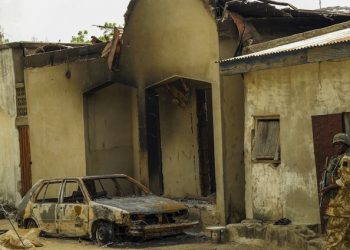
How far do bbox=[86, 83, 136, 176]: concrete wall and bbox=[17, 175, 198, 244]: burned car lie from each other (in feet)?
9.52

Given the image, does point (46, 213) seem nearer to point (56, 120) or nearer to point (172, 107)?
point (172, 107)

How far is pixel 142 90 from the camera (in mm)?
16297

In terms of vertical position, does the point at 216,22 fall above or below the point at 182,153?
above

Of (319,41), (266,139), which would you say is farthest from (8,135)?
(319,41)

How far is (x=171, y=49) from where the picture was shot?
1528 centimetres

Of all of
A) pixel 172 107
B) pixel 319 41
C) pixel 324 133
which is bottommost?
pixel 324 133

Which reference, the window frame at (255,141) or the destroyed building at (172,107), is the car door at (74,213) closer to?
the destroyed building at (172,107)

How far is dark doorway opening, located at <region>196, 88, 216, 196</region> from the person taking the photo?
54.9ft

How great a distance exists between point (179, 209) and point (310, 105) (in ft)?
10.4

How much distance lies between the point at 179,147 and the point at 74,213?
440 centimetres

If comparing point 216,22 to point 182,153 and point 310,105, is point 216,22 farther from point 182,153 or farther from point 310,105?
point 182,153

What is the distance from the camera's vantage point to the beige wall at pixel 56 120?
59.0 ft

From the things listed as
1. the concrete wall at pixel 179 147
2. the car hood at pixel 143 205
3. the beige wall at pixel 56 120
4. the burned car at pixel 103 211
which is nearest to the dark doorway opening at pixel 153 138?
the concrete wall at pixel 179 147

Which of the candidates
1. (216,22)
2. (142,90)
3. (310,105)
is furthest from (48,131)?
(310,105)
